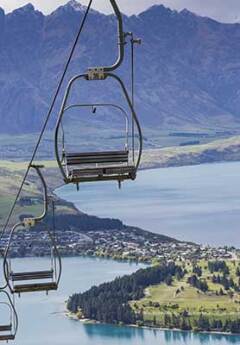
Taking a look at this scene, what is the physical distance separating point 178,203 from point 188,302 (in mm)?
32462

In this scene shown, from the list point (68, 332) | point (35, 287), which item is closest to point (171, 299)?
point (68, 332)

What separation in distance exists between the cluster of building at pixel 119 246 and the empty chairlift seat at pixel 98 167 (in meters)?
38.5

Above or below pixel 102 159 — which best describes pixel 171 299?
below

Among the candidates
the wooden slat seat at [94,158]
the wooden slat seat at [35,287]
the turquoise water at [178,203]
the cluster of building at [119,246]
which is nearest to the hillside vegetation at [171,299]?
the cluster of building at [119,246]

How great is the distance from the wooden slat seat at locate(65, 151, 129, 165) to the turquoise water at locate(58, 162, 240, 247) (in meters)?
45.5

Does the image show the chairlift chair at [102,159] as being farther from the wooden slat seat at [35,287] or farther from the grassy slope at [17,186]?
the grassy slope at [17,186]

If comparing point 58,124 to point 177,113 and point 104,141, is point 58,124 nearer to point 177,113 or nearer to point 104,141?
point 104,141

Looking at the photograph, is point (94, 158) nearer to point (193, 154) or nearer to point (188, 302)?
point (188, 302)

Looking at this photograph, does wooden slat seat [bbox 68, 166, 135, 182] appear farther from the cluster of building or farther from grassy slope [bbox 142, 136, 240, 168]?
grassy slope [bbox 142, 136, 240, 168]

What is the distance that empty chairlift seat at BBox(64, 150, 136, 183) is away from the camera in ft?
8.14

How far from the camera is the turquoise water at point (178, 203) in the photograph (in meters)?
53.4

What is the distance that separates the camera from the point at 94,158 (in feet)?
8.59

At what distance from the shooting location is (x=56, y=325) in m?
29.6

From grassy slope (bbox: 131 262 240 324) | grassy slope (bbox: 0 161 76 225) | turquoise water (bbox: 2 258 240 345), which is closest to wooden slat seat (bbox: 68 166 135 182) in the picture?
turquoise water (bbox: 2 258 240 345)
